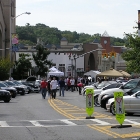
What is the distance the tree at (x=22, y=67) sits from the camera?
6981 cm

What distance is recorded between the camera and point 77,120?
2106 centimetres

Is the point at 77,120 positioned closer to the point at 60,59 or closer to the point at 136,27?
the point at 136,27

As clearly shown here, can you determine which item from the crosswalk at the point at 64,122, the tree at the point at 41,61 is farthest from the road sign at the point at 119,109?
the tree at the point at 41,61

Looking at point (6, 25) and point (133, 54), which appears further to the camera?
point (6, 25)

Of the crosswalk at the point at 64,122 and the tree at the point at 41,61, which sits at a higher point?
the tree at the point at 41,61

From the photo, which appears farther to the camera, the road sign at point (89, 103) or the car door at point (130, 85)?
the car door at point (130, 85)

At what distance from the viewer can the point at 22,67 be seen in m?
70.1

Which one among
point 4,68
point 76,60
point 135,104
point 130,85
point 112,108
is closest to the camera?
point 135,104

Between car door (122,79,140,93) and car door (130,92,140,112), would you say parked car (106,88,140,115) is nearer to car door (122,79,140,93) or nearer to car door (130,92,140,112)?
car door (130,92,140,112)

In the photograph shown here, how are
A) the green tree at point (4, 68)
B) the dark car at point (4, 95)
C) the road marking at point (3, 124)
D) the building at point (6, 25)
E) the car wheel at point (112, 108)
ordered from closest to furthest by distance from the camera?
the road marking at point (3, 124), the car wheel at point (112, 108), the dark car at point (4, 95), the green tree at point (4, 68), the building at point (6, 25)

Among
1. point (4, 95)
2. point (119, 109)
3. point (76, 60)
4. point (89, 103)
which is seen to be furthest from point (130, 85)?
point (76, 60)

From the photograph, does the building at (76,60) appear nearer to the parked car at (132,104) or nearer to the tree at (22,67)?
the tree at (22,67)

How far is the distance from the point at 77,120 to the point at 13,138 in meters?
6.46

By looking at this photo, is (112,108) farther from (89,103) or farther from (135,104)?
(89,103)
